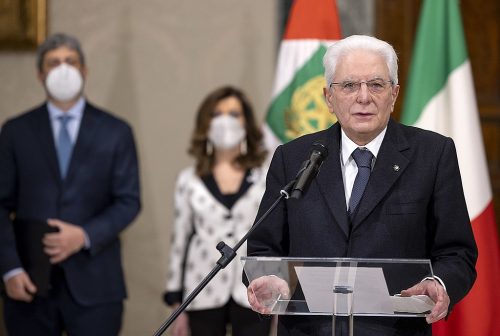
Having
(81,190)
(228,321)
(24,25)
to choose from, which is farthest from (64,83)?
(24,25)

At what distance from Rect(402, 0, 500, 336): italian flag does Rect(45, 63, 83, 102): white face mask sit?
1.64 meters

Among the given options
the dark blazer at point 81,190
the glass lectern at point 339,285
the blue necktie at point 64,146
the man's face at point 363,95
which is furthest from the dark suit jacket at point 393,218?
the blue necktie at point 64,146

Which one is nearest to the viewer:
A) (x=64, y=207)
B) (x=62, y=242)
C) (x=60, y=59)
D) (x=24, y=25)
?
(x=62, y=242)

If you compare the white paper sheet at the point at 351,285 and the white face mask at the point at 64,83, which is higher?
the white face mask at the point at 64,83

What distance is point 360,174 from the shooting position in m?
2.92

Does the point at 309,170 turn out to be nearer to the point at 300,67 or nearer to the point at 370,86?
the point at 370,86

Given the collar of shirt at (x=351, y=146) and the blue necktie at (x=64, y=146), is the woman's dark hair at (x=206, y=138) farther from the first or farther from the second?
the collar of shirt at (x=351, y=146)

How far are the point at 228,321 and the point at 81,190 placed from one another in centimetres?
99

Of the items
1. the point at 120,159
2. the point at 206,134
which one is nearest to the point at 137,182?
the point at 120,159

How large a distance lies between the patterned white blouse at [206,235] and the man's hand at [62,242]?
0.65 m

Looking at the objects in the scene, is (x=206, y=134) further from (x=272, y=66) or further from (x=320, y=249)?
(x=320, y=249)

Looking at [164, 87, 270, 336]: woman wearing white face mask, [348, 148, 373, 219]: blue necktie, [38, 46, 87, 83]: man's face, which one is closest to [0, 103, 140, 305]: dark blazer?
[38, 46, 87, 83]: man's face

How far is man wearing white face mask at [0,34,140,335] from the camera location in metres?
4.66

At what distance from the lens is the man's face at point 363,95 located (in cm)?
282
